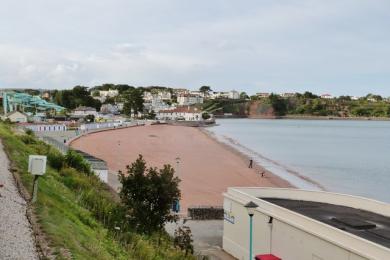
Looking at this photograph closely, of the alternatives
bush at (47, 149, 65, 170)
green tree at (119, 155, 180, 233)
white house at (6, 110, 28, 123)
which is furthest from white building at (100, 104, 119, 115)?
green tree at (119, 155, 180, 233)

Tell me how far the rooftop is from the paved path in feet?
26.2

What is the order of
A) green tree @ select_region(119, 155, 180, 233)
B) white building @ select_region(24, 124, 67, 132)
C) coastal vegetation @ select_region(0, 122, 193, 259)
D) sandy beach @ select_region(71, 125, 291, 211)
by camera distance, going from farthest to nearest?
white building @ select_region(24, 124, 67, 132)
sandy beach @ select_region(71, 125, 291, 211)
green tree @ select_region(119, 155, 180, 233)
coastal vegetation @ select_region(0, 122, 193, 259)

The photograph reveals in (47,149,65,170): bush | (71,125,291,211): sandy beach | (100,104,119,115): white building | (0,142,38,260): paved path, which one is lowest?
(71,125,291,211): sandy beach

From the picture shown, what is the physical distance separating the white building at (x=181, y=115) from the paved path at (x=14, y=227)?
162m

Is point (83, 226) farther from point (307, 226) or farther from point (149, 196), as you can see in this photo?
point (307, 226)

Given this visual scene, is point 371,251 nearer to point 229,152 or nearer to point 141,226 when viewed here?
point 141,226

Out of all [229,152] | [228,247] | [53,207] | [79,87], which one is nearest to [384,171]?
[229,152]

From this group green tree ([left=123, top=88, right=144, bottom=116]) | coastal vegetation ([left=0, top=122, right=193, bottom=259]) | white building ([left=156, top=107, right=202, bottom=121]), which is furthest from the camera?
white building ([left=156, top=107, right=202, bottom=121])

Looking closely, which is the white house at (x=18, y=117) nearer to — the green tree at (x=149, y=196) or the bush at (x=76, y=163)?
the bush at (x=76, y=163)

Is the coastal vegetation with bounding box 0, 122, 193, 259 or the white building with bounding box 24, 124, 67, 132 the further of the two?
the white building with bounding box 24, 124, 67, 132

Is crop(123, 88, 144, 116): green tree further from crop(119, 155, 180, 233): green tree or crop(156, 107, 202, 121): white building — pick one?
crop(119, 155, 180, 233): green tree

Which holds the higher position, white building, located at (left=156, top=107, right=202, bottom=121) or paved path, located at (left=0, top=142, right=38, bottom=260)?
paved path, located at (left=0, top=142, right=38, bottom=260)

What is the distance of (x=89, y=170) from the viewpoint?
21.6m

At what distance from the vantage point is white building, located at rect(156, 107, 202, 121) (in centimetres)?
17421
